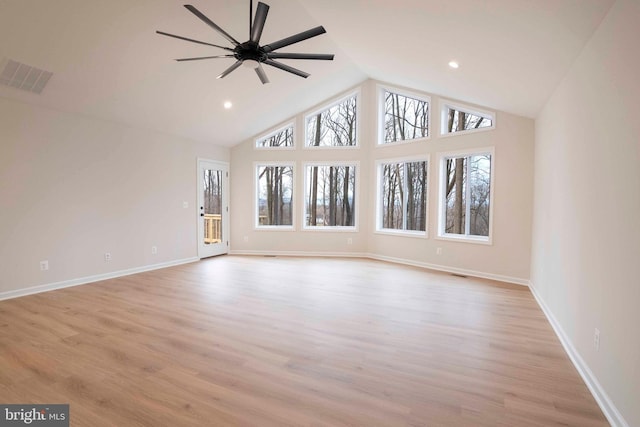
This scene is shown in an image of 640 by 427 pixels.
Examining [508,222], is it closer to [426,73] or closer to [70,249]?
[426,73]

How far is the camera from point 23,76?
143 inches

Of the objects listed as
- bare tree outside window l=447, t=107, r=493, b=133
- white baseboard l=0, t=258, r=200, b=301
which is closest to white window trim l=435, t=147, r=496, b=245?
bare tree outside window l=447, t=107, r=493, b=133

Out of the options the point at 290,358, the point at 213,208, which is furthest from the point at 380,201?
the point at 290,358

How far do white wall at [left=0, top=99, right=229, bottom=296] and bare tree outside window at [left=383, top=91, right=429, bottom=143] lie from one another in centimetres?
412

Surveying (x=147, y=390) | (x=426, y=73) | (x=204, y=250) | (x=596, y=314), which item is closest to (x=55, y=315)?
(x=147, y=390)

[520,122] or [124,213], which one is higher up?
[520,122]

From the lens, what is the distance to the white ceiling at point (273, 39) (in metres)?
2.70

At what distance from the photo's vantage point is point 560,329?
9.78 feet

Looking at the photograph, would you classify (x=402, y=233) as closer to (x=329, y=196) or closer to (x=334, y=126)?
(x=329, y=196)

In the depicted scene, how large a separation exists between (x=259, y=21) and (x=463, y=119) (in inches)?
164

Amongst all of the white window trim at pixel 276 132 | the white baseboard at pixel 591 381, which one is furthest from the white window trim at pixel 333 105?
the white baseboard at pixel 591 381

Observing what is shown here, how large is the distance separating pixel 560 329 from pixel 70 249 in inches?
Answer: 236

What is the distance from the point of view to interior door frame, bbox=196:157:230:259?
21.7 feet

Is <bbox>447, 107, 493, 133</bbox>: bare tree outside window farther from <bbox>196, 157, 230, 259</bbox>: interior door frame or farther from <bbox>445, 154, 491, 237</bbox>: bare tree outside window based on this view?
Result: <bbox>196, 157, 230, 259</bbox>: interior door frame
